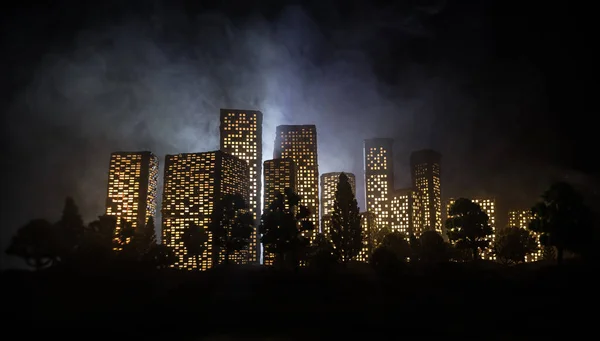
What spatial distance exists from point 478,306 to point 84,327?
3559 centimetres

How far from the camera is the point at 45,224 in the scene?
43.9 m

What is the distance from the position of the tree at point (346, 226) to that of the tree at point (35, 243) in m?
55.9

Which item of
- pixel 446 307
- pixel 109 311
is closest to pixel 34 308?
pixel 109 311

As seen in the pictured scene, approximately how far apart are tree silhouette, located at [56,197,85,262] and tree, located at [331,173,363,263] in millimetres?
53022

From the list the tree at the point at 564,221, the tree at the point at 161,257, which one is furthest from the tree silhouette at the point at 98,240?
the tree at the point at 564,221

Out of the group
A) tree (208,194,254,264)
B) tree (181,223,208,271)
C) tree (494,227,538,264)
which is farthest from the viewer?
tree (181,223,208,271)

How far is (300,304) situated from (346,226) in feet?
Result: 148

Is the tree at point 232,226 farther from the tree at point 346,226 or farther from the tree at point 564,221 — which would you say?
the tree at point 564,221

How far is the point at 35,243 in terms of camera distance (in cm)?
4284

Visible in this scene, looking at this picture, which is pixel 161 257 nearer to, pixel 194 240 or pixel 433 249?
pixel 194 240

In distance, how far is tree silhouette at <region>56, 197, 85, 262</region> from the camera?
46375 millimetres

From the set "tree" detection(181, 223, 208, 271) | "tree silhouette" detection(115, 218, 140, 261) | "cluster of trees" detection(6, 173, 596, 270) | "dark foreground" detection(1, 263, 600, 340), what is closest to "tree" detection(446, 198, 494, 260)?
"cluster of trees" detection(6, 173, 596, 270)

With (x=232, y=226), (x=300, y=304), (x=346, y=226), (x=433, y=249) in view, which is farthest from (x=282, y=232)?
(x=433, y=249)

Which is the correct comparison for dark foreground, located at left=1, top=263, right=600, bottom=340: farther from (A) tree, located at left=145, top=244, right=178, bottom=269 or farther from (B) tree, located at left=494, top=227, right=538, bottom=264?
(B) tree, located at left=494, top=227, right=538, bottom=264
